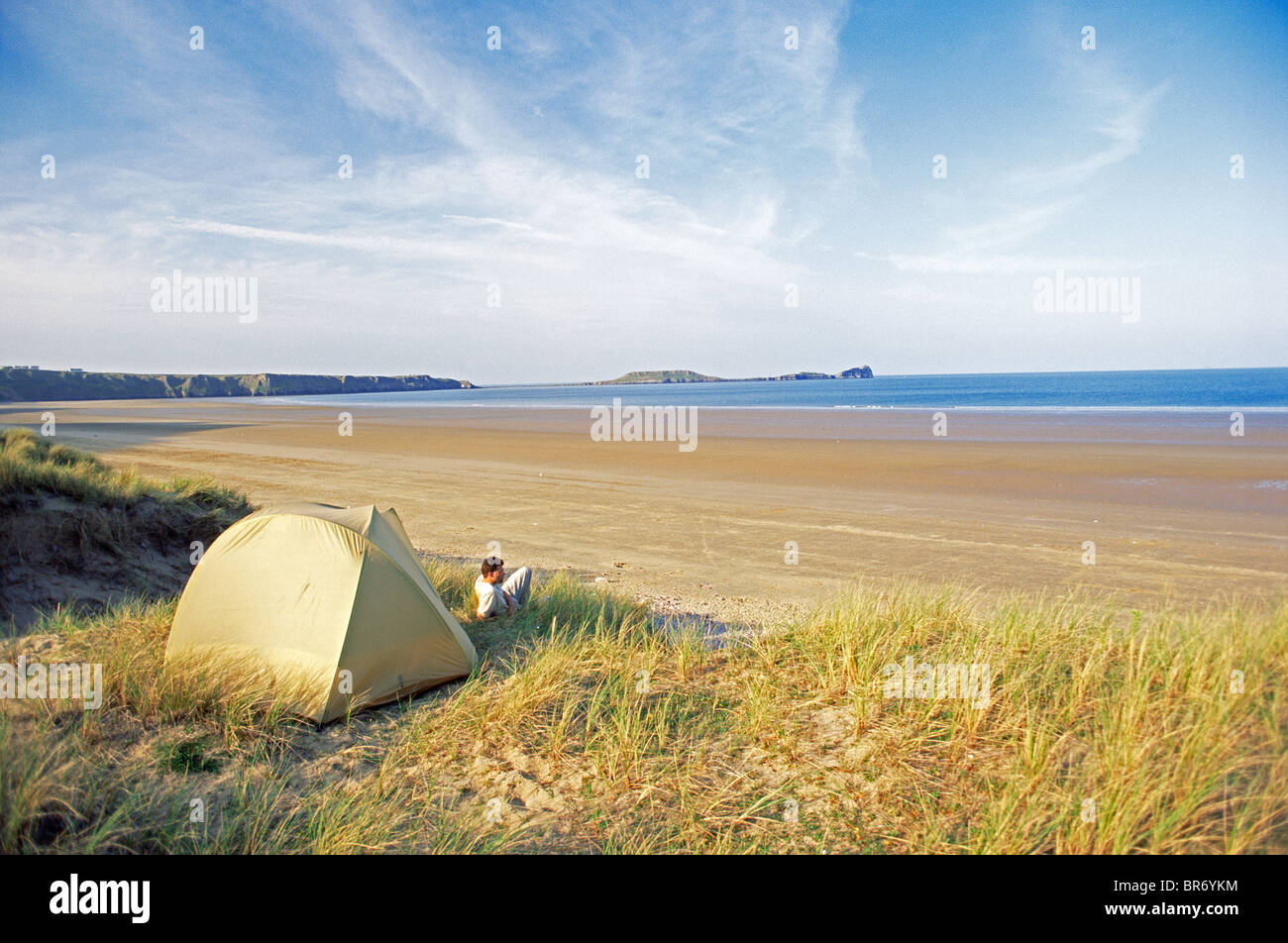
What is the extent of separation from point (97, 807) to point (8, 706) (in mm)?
1834

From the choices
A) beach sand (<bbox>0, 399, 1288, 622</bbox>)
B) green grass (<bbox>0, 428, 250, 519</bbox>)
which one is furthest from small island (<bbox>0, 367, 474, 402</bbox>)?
green grass (<bbox>0, 428, 250, 519</bbox>)

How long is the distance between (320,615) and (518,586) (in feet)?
8.52

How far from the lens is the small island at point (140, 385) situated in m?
124

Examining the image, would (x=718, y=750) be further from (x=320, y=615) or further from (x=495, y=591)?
(x=495, y=591)

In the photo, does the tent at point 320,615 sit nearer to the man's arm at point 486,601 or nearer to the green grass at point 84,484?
the man's arm at point 486,601

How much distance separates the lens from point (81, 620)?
737 centimetres

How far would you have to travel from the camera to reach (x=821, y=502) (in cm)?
1656

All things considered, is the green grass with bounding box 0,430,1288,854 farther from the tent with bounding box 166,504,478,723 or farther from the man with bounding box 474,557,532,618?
the man with bounding box 474,557,532,618

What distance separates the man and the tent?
127 centimetres

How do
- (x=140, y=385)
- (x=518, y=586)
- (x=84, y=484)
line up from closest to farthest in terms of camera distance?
Result: (x=518, y=586) < (x=84, y=484) < (x=140, y=385)

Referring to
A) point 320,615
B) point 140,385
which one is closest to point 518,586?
point 320,615

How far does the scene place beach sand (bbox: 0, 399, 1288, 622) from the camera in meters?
9.99
